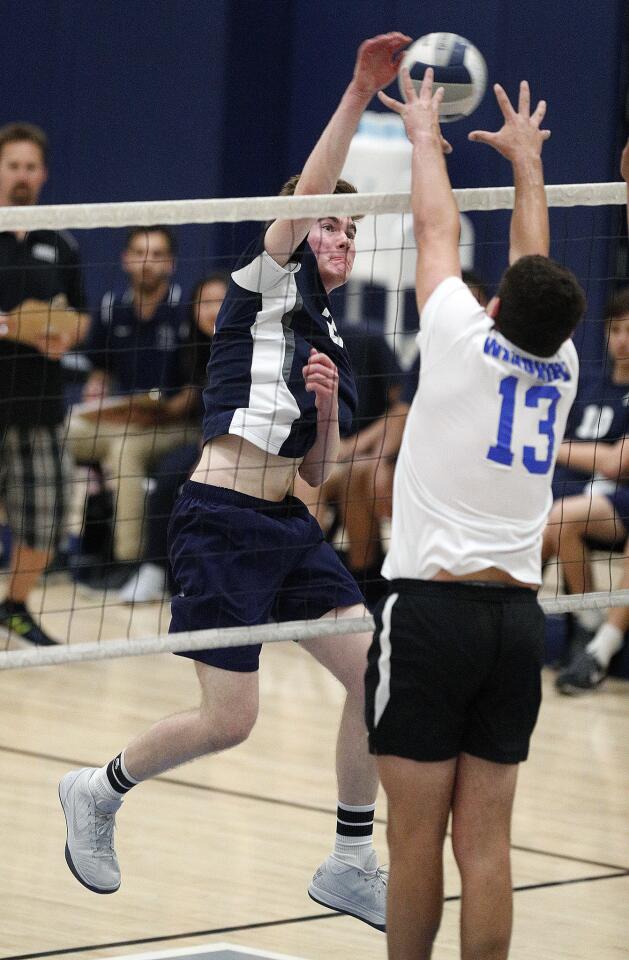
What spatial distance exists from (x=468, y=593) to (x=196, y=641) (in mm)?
918

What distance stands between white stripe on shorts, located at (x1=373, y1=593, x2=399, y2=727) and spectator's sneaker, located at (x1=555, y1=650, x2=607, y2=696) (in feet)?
13.8

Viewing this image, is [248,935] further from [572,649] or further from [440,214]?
[572,649]

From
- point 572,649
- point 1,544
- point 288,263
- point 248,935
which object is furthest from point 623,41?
point 248,935

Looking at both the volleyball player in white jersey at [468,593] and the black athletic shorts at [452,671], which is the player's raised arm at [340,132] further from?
the black athletic shorts at [452,671]

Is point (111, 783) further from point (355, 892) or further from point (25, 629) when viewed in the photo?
point (25, 629)

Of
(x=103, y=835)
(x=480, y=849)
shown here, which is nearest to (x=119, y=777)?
(x=103, y=835)

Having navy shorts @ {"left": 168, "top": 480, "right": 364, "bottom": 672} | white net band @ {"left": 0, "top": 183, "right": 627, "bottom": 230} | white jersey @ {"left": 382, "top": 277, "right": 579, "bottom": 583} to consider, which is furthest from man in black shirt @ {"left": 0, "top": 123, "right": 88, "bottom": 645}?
white jersey @ {"left": 382, "top": 277, "right": 579, "bottom": 583}

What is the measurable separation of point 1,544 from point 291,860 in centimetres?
486

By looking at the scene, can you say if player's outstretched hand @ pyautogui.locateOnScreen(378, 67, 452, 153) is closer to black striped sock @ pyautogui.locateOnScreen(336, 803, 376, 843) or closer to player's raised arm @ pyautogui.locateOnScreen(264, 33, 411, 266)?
player's raised arm @ pyautogui.locateOnScreen(264, 33, 411, 266)

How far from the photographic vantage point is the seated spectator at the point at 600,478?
713cm

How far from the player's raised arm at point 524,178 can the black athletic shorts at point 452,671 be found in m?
0.75

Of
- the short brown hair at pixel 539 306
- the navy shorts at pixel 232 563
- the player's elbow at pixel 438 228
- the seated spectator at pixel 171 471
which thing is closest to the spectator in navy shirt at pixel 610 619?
the seated spectator at pixel 171 471

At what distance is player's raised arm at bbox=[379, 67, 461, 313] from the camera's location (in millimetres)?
3215

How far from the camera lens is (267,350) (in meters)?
3.92
